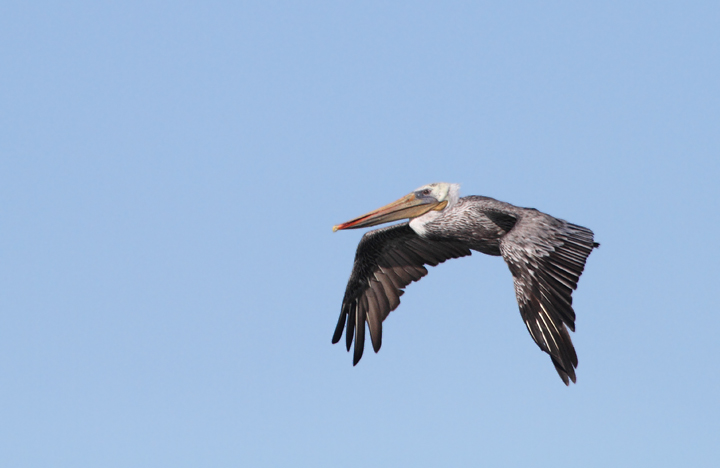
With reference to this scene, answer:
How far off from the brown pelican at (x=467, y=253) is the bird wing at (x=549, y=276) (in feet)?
0.04

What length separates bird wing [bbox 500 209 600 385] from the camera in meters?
10.7

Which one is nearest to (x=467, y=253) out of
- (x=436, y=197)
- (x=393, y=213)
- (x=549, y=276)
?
(x=436, y=197)

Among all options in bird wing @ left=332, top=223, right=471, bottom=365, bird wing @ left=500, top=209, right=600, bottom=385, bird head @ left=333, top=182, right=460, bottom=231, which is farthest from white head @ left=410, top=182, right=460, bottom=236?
bird wing @ left=500, top=209, right=600, bottom=385

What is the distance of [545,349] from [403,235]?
4.72 m

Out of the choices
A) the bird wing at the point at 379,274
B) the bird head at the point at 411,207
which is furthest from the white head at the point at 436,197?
the bird wing at the point at 379,274

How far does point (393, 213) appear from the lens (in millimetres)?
14219

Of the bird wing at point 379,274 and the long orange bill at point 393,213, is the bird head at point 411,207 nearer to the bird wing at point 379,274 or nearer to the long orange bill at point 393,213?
the long orange bill at point 393,213

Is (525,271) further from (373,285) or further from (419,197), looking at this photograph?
(373,285)

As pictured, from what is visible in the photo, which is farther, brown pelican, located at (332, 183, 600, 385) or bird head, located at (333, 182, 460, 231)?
bird head, located at (333, 182, 460, 231)

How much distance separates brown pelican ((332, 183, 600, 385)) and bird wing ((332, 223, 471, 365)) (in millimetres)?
16

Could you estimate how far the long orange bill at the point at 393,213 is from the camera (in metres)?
14.2

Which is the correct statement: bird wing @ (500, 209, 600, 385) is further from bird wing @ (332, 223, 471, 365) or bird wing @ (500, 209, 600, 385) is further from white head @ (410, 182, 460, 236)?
bird wing @ (332, 223, 471, 365)

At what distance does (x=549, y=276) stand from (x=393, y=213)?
3.75 meters

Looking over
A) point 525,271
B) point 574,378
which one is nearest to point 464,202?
point 525,271
